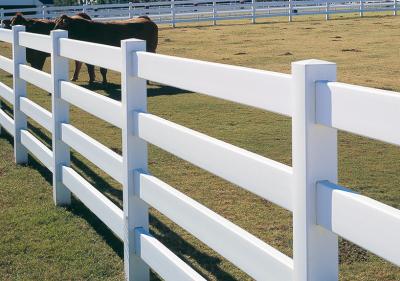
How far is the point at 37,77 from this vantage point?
7.27 m

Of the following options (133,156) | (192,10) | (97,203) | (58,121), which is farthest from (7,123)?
(192,10)

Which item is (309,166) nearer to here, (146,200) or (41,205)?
(146,200)

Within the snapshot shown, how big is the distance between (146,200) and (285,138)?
518 centimetres

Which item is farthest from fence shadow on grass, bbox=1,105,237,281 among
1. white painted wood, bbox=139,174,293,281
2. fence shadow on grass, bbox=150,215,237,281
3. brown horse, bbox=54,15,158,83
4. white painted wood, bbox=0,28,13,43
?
brown horse, bbox=54,15,158,83

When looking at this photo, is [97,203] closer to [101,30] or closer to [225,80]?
[225,80]

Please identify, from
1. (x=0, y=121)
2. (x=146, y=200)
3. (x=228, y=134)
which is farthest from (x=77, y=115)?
(x=146, y=200)

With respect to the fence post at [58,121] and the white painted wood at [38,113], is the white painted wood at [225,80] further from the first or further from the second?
the white painted wood at [38,113]

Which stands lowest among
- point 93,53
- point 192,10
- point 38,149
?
point 38,149

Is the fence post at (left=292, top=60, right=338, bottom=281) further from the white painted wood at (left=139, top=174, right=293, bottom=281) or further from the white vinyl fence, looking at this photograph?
the white vinyl fence

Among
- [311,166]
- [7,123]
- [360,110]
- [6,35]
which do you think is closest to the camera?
[360,110]

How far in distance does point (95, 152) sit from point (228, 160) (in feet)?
7.61

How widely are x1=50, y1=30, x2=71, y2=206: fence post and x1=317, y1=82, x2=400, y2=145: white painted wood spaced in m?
4.07

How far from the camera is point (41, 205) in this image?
6328 mm

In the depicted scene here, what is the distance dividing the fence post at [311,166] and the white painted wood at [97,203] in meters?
2.15
